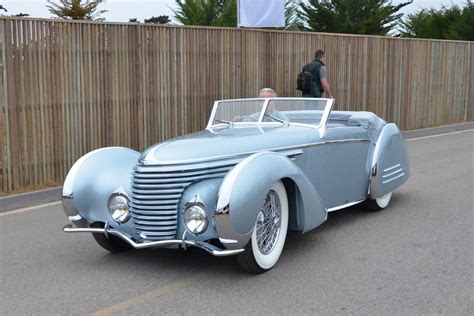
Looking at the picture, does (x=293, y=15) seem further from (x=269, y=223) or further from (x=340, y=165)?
(x=269, y=223)

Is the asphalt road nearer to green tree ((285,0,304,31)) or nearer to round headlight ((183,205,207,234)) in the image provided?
round headlight ((183,205,207,234))

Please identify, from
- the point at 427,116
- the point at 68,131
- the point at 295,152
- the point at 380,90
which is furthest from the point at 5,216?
the point at 427,116

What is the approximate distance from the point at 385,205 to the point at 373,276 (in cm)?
243

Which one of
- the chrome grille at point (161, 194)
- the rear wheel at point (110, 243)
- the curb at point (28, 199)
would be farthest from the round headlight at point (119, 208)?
the curb at point (28, 199)

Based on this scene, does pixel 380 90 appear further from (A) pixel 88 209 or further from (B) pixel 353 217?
(A) pixel 88 209

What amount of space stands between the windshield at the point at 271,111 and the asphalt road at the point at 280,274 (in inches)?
45.6

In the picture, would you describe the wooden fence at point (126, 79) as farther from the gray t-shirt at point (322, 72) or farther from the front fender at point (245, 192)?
the front fender at point (245, 192)

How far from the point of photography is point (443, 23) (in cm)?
3091

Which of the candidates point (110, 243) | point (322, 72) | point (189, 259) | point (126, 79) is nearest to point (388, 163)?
point (189, 259)

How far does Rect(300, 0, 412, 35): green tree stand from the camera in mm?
28031

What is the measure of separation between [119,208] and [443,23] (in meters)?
28.9

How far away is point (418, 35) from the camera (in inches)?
1278

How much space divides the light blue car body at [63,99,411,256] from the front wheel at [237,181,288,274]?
0.51 ft

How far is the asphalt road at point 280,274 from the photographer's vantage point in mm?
4344
